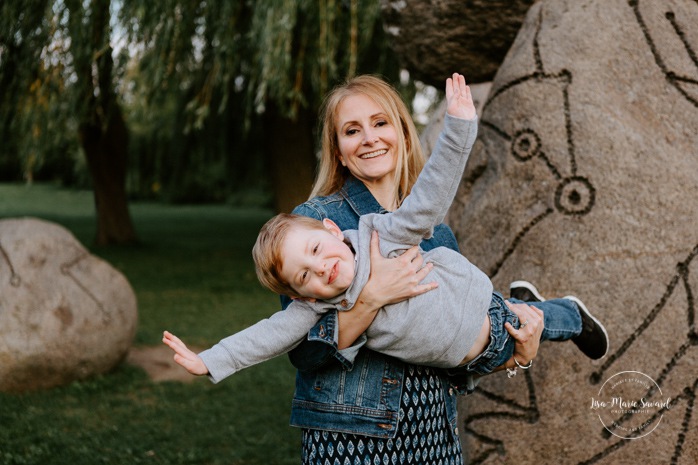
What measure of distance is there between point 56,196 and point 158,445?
24368 mm

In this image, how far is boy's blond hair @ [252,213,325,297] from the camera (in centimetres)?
202

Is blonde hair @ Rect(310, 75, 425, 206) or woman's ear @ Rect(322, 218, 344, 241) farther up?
blonde hair @ Rect(310, 75, 425, 206)

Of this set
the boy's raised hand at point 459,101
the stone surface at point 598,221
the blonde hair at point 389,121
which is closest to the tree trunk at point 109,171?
the stone surface at point 598,221

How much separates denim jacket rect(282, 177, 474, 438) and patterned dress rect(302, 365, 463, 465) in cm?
4

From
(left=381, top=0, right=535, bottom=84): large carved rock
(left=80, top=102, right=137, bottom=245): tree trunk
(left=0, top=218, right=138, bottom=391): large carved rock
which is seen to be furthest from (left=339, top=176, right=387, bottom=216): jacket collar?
(left=80, top=102, right=137, bottom=245): tree trunk

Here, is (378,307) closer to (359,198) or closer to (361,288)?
(361,288)

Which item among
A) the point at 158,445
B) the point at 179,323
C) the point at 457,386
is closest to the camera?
the point at 457,386

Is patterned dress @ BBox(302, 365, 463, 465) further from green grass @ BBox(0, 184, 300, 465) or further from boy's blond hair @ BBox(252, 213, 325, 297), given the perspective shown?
green grass @ BBox(0, 184, 300, 465)

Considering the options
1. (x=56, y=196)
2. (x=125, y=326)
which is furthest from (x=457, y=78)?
(x=56, y=196)

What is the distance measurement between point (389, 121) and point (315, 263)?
535mm

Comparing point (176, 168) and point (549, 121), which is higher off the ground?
point (549, 121)

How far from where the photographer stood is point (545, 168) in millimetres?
3170

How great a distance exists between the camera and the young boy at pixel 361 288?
1.96m

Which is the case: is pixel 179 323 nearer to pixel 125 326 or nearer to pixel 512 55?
pixel 125 326
